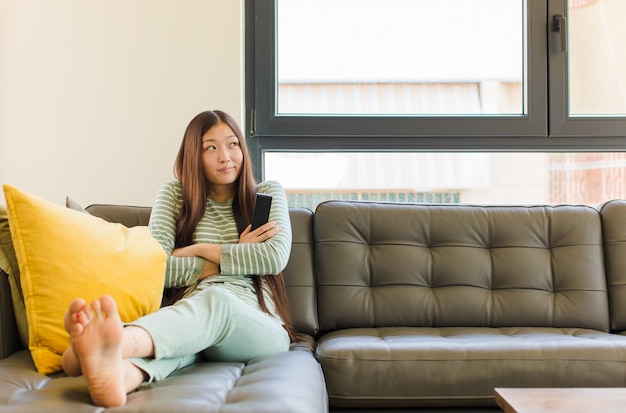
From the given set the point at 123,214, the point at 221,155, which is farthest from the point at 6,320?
the point at 221,155

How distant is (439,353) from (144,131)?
159cm

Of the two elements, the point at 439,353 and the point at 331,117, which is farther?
the point at 331,117

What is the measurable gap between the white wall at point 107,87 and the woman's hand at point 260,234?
0.83 meters

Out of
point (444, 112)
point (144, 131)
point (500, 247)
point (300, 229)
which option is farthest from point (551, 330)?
point (144, 131)

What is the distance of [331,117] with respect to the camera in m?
2.97

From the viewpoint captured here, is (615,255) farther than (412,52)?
No

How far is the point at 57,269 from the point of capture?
1688 millimetres

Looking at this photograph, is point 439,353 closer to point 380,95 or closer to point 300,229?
point 300,229

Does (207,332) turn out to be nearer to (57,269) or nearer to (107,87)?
(57,269)

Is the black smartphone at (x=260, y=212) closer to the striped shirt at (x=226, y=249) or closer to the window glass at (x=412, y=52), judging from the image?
the striped shirt at (x=226, y=249)

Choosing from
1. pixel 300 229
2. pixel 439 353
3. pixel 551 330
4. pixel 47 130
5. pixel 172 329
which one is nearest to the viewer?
pixel 172 329

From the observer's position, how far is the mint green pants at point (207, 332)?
1528 millimetres

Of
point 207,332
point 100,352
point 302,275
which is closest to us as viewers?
point 100,352

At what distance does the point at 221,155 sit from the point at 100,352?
1.03 metres
